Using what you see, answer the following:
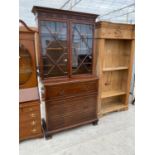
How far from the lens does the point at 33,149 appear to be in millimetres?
1897

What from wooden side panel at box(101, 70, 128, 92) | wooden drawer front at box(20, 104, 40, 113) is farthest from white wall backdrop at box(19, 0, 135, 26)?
wooden drawer front at box(20, 104, 40, 113)

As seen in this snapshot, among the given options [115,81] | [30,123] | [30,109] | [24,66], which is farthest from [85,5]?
[30,123]

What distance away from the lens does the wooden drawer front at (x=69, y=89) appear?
196 cm

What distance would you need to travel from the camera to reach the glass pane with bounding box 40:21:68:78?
1.90m

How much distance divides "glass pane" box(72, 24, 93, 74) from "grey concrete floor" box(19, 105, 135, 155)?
989mm

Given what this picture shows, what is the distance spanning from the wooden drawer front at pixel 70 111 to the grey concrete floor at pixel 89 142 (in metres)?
0.18

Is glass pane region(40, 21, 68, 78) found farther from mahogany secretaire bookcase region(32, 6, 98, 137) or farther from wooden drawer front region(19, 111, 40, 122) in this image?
wooden drawer front region(19, 111, 40, 122)

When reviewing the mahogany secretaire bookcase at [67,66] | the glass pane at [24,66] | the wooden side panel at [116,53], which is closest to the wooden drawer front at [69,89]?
the mahogany secretaire bookcase at [67,66]

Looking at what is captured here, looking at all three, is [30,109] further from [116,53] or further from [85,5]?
[85,5]

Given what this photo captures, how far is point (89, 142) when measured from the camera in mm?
2035
